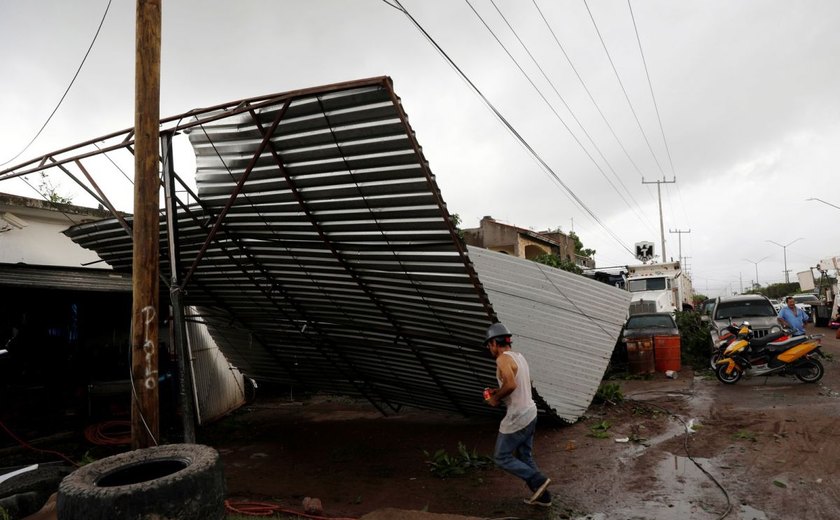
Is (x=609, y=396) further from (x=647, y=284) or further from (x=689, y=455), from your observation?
(x=647, y=284)

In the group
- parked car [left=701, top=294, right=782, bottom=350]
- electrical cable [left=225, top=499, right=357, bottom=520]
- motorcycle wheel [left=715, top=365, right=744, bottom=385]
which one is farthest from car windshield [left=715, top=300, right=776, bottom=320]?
electrical cable [left=225, top=499, right=357, bottom=520]

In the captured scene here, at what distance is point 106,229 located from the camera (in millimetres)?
7730

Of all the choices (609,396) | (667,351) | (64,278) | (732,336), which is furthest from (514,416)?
(667,351)

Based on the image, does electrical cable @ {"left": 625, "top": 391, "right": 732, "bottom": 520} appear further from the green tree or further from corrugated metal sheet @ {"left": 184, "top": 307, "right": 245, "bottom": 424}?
the green tree

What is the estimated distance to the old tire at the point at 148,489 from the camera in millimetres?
3686

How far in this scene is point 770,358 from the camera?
455 inches

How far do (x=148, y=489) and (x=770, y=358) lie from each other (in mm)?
12264

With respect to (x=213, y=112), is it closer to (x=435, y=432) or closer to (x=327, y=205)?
(x=327, y=205)

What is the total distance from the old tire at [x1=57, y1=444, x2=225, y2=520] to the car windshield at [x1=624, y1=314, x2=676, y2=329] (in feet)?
45.9

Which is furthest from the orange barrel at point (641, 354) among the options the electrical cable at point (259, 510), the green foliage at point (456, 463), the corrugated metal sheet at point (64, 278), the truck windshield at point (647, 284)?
the corrugated metal sheet at point (64, 278)

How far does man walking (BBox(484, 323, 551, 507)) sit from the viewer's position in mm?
5375

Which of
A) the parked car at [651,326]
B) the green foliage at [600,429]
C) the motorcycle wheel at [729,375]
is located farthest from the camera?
the parked car at [651,326]

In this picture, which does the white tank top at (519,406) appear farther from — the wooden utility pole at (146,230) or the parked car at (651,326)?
the parked car at (651,326)

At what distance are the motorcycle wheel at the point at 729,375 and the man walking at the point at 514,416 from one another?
8.64 meters
